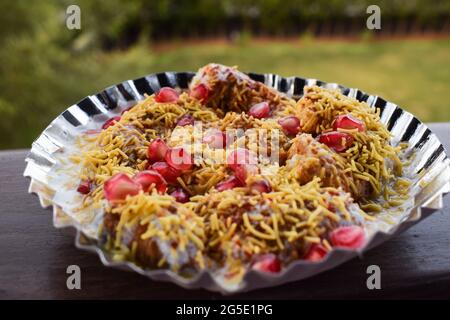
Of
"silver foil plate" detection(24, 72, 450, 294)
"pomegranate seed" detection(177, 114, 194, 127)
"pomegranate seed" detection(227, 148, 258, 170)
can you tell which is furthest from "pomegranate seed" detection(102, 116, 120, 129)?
"pomegranate seed" detection(227, 148, 258, 170)

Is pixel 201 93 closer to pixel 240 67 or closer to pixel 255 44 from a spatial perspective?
pixel 240 67

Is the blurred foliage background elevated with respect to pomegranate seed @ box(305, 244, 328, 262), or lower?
elevated

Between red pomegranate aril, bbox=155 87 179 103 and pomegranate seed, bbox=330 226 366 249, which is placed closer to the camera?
pomegranate seed, bbox=330 226 366 249

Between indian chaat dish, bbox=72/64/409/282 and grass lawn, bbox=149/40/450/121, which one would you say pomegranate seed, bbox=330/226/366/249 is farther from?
grass lawn, bbox=149/40/450/121

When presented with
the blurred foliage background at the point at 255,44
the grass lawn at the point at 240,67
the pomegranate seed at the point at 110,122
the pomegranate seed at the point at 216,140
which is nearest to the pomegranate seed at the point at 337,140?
the pomegranate seed at the point at 216,140

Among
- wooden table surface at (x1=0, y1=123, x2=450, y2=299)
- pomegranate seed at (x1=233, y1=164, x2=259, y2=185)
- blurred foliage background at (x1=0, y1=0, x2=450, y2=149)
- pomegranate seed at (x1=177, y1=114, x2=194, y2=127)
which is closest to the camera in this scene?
wooden table surface at (x1=0, y1=123, x2=450, y2=299)

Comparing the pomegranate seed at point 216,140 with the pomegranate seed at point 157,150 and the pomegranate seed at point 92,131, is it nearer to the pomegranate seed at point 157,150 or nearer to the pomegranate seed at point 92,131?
the pomegranate seed at point 157,150
